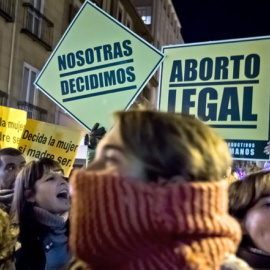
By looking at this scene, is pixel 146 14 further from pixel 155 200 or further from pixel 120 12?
pixel 155 200

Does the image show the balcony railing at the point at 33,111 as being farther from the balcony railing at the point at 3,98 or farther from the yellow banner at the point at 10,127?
the yellow banner at the point at 10,127

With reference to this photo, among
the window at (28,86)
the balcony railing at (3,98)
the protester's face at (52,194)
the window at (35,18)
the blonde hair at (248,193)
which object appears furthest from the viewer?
the window at (35,18)

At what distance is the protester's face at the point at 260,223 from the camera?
1.88 m

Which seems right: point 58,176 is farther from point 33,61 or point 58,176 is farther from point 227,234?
point 33,61

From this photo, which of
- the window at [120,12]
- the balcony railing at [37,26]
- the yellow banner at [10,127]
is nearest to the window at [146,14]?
the window at [120,12]

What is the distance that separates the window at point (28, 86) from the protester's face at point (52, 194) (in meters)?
11.1

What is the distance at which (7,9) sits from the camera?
511 inches

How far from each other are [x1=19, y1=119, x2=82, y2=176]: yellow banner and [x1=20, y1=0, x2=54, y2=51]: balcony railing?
842cm

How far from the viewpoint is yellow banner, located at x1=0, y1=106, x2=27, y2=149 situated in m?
5.40

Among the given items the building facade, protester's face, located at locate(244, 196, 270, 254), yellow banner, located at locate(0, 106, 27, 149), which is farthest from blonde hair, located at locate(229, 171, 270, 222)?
the building facade

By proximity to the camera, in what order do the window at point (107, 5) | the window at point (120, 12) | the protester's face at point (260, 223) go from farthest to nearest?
1. the window at point (120, 12)
2. the window at point (107, 5)
3. the protester's face at point (260, 223)

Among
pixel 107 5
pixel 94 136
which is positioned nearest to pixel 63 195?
pixel 94 136

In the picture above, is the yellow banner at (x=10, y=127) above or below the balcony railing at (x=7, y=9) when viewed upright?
below

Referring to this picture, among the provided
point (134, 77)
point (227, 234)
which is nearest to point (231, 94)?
point (134, 77)
